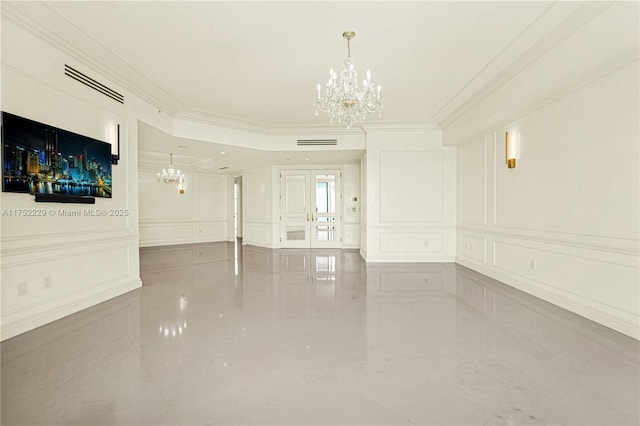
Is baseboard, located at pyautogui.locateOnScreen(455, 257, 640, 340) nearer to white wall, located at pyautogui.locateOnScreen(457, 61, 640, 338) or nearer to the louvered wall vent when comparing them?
white wall, located at pyautogui.locateOnScreen(457, 61, 640, 338)

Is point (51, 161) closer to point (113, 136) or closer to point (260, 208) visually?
point (113, 136)

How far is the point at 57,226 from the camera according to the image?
3.46 metres

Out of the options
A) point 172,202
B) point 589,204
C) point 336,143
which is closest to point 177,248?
point 172,202

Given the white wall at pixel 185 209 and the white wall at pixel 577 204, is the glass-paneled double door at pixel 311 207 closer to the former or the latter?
the white wall at pixel 185 209

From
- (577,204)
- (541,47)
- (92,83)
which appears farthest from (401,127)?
(92,83)

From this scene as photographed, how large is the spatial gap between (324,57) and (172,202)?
8.69m

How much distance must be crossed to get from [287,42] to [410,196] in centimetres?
446

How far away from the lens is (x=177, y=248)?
966 cm

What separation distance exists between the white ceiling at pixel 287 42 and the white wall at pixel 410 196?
1.64m

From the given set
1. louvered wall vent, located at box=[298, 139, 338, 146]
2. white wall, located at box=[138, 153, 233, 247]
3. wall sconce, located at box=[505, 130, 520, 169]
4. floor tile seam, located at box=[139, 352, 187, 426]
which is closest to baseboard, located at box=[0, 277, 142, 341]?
floor tile seam, located at box=[139, 352, 187, 426]

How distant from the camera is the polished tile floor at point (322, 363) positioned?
1842 millimetres

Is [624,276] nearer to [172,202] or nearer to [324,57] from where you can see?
[324,57]

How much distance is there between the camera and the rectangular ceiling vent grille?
3.60 meters

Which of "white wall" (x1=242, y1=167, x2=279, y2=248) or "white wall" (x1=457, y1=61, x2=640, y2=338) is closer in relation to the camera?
"white wall" (x1=457, y1=61, x2=640, y2=338)
